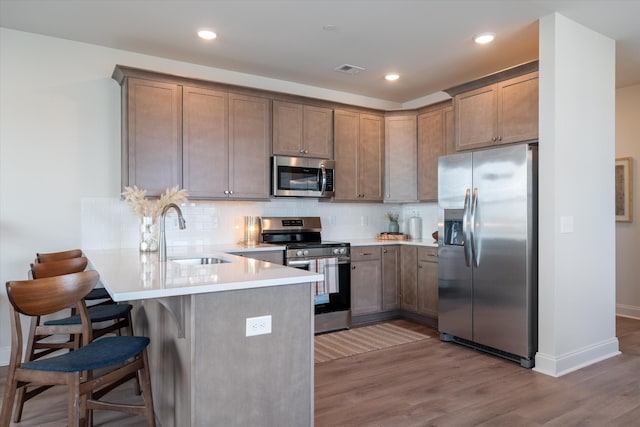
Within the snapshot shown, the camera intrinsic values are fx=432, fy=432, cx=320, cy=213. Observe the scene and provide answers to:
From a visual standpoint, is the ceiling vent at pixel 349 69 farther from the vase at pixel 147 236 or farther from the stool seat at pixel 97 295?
the stool seat at pixel 97 295

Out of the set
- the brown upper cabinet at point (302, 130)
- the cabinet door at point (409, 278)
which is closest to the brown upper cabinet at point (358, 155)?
the brown upper cabinet at point (302, 130)

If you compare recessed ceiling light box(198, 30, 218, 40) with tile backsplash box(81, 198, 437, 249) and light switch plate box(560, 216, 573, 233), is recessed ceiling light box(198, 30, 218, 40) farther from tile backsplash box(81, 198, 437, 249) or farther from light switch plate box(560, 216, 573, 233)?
light switch plate box(560, 216, 573, 233)

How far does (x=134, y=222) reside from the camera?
4.07 m

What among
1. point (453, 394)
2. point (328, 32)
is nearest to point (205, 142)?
point (328, 32)

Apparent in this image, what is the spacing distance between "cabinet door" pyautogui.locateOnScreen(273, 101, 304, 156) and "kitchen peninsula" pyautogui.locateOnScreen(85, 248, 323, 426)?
2.43 meters

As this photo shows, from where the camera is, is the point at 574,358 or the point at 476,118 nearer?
the point at 574,358

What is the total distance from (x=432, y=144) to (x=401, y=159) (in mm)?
428

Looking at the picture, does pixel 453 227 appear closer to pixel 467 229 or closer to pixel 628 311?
pixel 467 229

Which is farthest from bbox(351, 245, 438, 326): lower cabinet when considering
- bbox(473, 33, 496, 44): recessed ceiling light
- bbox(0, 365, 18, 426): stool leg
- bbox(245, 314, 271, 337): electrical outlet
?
bbox(0, 365, 18, 426): stool leg

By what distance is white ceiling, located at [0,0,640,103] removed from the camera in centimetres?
315

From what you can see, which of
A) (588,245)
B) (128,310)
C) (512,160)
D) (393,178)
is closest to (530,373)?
(588,245)

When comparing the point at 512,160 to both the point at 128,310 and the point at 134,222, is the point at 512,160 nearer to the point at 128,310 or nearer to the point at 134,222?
the point at 128,310

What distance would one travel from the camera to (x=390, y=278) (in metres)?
4.96

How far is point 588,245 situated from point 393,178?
2.25m
